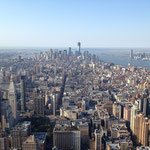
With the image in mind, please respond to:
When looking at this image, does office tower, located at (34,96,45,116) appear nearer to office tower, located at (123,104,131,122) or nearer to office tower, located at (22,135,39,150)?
office tower, located at (123,104,131,122)

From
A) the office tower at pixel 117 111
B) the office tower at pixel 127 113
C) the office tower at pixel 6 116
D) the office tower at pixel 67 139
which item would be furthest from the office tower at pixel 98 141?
the office tower at pixel 117 111

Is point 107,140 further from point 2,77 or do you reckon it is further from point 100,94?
point 2,77

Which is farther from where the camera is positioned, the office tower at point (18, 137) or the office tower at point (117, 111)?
the office tower at point (117, 111)

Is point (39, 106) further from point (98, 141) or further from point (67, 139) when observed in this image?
point (98, 141)

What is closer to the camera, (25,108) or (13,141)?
(13,141)

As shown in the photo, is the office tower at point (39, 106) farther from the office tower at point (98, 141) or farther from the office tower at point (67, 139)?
the office tower at point (98, 141)

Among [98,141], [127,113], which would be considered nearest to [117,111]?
[127,113]

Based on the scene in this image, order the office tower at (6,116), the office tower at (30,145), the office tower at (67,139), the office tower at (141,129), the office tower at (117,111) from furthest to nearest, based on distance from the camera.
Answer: the office tower at (117,111) → the office tower at (6,116) → the office tower at (141,129) → the office tower at (67,139) → the office tower at (30,145)

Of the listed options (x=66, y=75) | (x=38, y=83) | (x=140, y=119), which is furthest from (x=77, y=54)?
(x=140, y=119)
